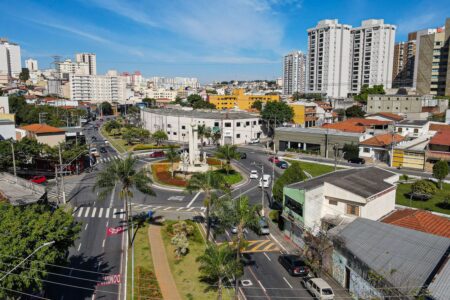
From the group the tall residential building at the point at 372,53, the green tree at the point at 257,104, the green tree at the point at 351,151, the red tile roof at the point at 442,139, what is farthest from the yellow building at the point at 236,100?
the red tile roof at the point at 442,139

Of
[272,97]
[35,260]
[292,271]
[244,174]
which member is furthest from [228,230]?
[272,97]

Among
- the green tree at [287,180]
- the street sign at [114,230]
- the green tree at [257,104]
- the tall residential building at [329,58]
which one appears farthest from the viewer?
the tall residential building at [329,58]

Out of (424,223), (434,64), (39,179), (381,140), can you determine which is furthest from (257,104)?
(424,223)

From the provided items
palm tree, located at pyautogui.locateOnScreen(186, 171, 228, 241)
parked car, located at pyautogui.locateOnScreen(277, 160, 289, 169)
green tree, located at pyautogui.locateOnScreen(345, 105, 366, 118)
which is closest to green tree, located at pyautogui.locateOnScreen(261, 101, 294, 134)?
green tree, located at pyautogui.locateOnScreen(345, 105, 366, 118)

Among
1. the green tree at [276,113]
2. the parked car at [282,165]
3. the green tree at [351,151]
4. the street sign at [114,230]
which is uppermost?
the green tree at [276,113]

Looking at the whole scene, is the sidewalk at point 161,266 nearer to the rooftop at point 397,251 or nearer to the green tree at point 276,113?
the rooftop at point 397,251

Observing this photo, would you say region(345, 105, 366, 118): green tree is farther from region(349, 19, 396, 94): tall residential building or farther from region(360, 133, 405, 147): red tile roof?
region(349, 19, 396, 94): tall residential building
